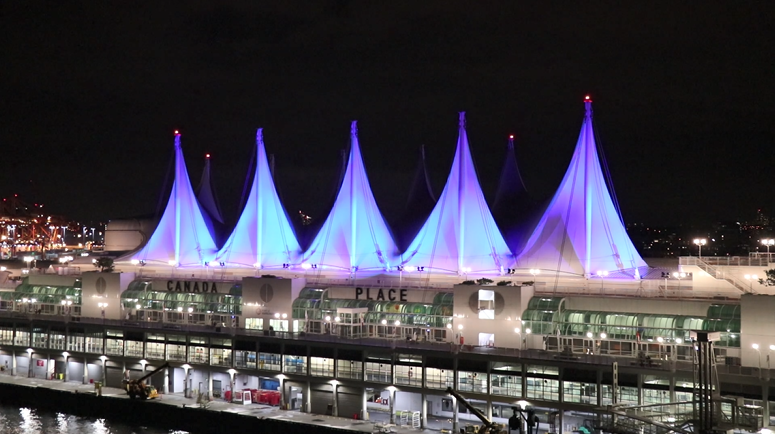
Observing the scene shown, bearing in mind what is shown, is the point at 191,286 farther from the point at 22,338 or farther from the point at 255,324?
the point at 22,338

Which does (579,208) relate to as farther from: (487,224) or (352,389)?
(352,389)

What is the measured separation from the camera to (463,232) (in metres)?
46.9

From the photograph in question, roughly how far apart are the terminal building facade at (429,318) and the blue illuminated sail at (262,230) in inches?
4.1

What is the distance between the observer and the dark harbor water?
121 feet

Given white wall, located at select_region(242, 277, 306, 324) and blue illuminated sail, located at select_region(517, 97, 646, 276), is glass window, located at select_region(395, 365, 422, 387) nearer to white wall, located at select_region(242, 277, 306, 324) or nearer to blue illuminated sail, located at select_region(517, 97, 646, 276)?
white wall, located at select_region(242, 277, 306, 324)

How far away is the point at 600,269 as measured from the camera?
42.4 meters

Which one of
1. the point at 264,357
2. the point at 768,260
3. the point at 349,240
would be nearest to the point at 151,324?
the point at 264,357

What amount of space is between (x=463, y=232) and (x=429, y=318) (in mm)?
9560

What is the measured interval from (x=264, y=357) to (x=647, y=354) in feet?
57.8

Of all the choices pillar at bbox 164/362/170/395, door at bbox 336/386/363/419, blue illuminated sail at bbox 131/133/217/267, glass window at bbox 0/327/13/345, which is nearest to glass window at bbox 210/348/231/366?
pillar at bbox 164/362/170/395

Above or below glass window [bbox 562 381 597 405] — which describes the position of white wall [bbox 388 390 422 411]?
below

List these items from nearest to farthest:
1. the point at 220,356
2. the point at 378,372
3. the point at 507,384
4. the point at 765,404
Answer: the point at 765,404
the point at 507,384
the point at 378,372
the point at 220,356

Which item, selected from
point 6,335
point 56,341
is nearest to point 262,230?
point 56,341

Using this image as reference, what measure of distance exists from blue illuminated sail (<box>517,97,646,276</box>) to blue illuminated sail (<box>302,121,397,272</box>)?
9.71m
